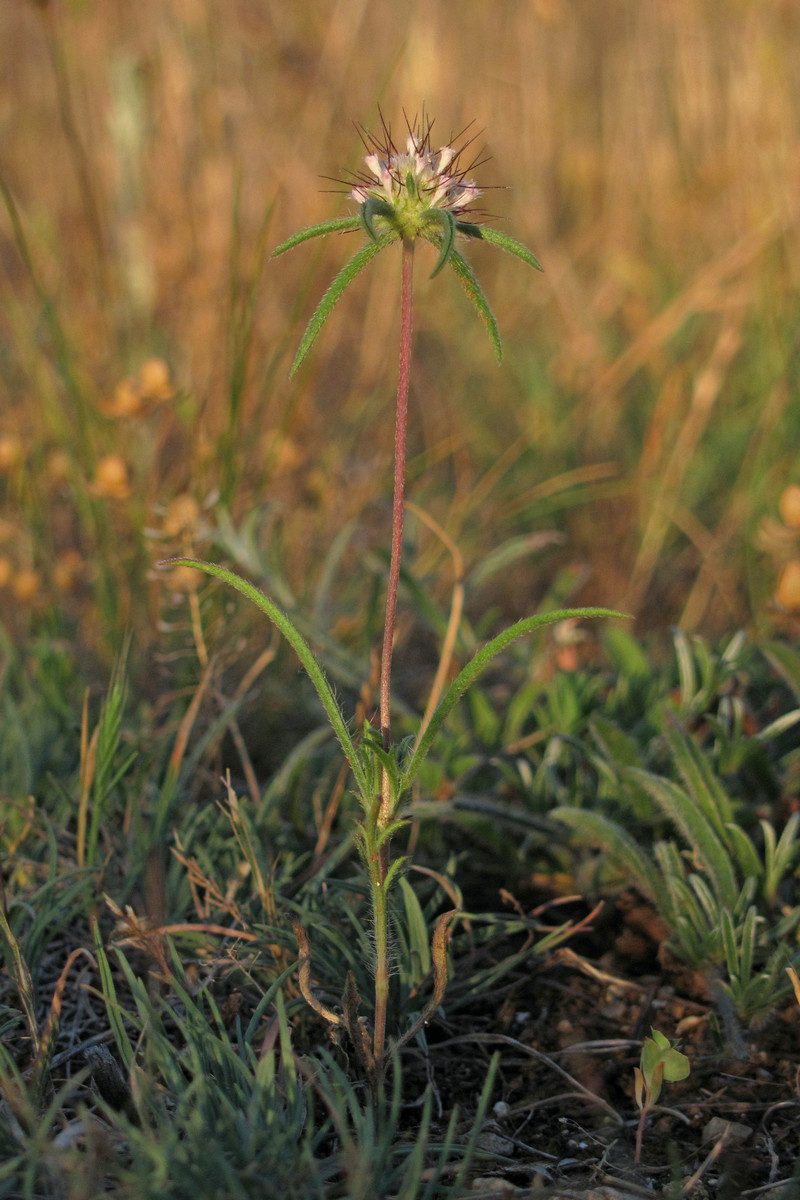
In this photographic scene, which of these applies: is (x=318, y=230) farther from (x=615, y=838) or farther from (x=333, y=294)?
(x=615, y=838)

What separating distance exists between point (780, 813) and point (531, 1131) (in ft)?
1.99

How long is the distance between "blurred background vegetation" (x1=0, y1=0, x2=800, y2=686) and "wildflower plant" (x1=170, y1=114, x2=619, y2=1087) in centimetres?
67

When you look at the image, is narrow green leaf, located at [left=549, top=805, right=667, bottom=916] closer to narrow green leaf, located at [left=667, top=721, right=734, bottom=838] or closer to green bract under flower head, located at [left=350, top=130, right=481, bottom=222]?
narrow green leaf, located at [left=667, top=721, right=734, bottom=838]

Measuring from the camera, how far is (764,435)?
85.9 inches

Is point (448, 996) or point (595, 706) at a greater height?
point (595, 706)

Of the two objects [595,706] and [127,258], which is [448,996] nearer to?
[595,706]

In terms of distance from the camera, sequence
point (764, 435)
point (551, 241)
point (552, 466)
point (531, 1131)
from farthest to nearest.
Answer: point (551, 241)
point (552, 466)
point (764, 435)
point (531, 1131)

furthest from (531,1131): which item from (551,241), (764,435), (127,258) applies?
(551,241)

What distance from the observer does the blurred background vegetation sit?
6.04 ft

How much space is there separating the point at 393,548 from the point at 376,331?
2226 millimetres

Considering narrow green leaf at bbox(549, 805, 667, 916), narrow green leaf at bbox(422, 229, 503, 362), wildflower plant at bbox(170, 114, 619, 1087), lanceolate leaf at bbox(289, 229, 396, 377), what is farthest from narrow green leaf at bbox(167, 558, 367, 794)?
narrow green leaf at bbox(549, 805, 667, 916)

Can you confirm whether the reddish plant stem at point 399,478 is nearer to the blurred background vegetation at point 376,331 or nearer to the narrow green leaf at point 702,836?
the narrow green leaf at point 702,836

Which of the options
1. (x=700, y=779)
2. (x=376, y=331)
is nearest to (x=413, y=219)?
(x=700, y=779)

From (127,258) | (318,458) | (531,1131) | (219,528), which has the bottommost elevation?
(531,1131)
